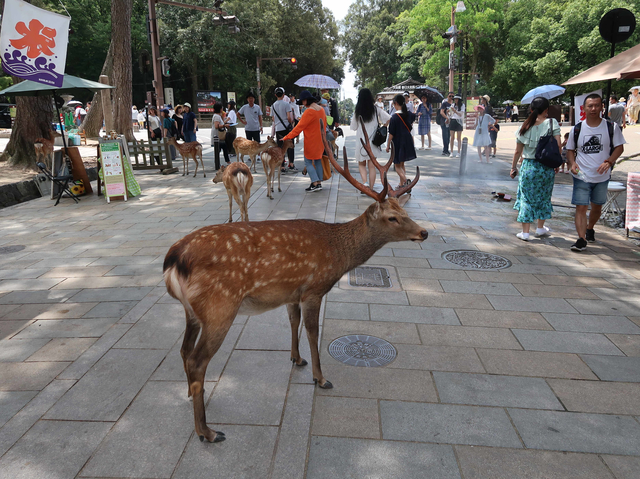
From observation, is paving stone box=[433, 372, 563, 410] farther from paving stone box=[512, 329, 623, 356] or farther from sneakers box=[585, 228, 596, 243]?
sneakers box=[585, 228, 596, 243]

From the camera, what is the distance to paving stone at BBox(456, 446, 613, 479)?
245cm

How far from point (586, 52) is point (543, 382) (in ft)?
151

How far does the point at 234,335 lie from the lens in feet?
13.1

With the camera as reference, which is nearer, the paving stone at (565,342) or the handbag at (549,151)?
the paving stone at (565,342)

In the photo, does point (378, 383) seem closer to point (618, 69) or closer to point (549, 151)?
point (549, 151)

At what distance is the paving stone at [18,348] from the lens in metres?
3.68

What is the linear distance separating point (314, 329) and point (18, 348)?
268 centimetres

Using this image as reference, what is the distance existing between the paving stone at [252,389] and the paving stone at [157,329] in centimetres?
69

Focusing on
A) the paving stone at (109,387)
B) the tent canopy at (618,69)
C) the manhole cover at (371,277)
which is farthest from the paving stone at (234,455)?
the tent canopy at (618,69)

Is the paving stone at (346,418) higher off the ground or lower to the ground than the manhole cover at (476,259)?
lower

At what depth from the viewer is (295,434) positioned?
2729 mm

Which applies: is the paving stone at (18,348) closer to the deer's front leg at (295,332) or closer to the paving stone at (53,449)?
the paving stone at (53,449)

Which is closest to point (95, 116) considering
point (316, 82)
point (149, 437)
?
point (316, 82)

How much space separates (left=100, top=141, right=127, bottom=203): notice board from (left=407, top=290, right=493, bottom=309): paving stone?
771cm
